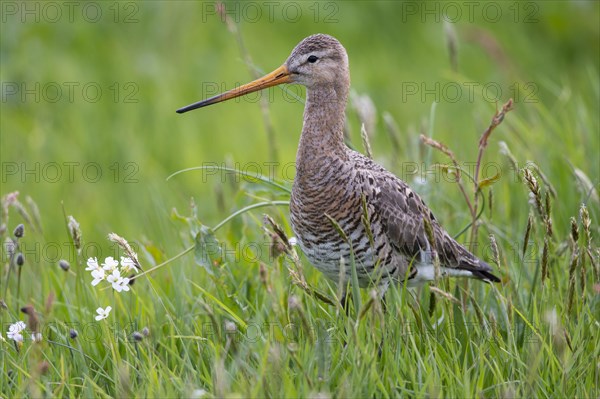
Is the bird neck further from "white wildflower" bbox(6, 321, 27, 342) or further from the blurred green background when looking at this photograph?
the blurred green background

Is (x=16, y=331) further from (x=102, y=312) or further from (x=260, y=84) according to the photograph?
(x=260, y=84)

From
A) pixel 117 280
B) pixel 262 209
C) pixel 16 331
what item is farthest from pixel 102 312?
pixel 262 209

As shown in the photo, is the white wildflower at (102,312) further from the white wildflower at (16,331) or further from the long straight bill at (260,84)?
the long straight bill at (260,84)

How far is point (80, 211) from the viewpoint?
810 centimetres

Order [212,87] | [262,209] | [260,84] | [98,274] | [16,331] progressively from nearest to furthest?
1. [98,274]
2. [16,331]
3. [260,84]
4. [262,209]
5. [212,87]

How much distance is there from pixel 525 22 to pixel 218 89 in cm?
401

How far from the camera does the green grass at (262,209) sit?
4.10 metres

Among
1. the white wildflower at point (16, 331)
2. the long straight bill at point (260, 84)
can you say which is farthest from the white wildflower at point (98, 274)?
the long straight bill at point (260, 84)

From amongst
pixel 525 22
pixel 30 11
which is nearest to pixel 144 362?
pixel 30 11

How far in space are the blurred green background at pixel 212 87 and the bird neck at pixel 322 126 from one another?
1.87 m

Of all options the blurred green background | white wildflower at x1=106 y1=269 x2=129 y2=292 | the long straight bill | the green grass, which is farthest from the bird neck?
the blurred green background

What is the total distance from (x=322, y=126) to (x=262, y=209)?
4.62 ft

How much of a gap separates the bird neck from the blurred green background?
1.87 meters

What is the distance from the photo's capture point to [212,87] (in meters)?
9.69
